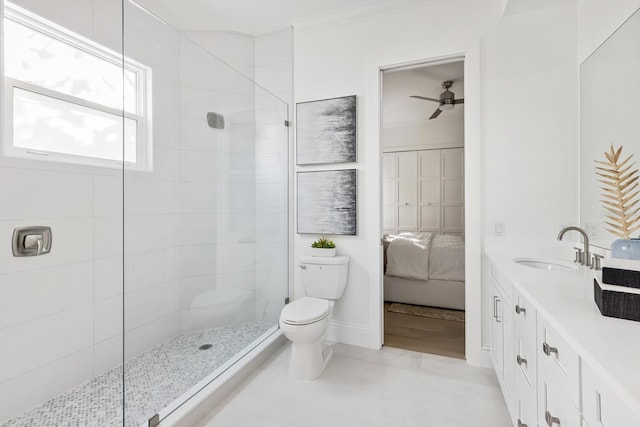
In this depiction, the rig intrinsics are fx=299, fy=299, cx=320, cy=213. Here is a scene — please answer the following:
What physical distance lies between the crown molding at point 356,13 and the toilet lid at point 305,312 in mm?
2320

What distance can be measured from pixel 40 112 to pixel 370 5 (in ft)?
7.89

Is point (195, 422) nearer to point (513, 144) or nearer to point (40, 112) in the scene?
point (40, 112)

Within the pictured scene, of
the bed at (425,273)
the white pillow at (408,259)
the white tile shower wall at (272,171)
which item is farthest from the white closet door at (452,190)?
the white tile shower wall at (272,171)

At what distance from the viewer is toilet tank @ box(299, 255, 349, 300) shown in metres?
2.45

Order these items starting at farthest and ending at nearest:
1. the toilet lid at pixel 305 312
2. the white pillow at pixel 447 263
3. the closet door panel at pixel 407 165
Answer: the closet door panel at pixel 407 165, the white pillow at pixel 447 263, the toilet lid at pixel 305 312

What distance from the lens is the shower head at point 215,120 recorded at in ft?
6.46

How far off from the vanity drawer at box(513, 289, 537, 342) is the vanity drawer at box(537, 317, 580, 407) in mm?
68

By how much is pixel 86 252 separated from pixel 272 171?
141 centimetres

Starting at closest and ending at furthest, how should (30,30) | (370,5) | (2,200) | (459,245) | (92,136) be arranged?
(2,200)
(30,30)
(92,136)
(370,5)
(459,245)

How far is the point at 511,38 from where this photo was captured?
2.10 meters

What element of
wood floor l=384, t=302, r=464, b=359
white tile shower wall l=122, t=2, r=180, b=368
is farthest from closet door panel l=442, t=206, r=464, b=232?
white tile shower wall l=122, t=2, r=180, b=368

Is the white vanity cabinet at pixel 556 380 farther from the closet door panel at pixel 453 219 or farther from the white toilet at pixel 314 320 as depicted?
the closet door panel at pixel 453 219

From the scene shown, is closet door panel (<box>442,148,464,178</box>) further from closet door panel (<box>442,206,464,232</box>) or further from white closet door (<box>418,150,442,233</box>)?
closet door panel (<box>442,206,464,232</box>)

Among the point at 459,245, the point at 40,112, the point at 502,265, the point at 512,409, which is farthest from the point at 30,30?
the point at 459,245
